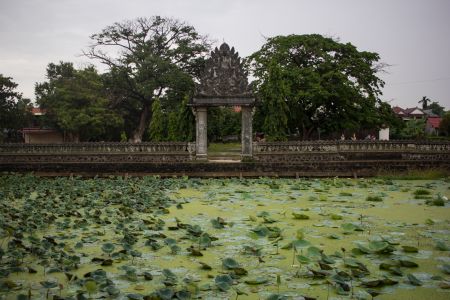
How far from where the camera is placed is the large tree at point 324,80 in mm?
27141

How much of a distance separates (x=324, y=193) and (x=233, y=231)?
16.1 ft

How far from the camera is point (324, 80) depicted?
27.5m

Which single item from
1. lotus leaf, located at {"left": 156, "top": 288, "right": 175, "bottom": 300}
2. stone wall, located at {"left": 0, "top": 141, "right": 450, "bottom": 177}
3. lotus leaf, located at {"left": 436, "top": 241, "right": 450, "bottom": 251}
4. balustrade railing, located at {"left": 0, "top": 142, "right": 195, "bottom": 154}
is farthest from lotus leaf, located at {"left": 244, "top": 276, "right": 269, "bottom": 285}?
balustrade railing, located at {"left": 0, "top": 142, "right": 195, "bottom": 154}

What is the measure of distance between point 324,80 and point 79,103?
794 inches

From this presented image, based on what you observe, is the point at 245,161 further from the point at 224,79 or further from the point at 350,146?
the point at 350,146

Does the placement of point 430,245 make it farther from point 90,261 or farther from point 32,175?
point 32,175

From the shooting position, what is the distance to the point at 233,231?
239 inches

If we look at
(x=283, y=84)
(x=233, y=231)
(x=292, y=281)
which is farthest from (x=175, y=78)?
(x=292, y=281)

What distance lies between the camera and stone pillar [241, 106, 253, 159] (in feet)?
Result: 55.2

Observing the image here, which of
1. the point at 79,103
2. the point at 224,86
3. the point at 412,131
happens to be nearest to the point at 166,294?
the point at 224,86

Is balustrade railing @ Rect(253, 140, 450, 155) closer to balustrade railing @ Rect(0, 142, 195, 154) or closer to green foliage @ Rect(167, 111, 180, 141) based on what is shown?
balustrade railing @ Rect(0, 142, 195, 154)

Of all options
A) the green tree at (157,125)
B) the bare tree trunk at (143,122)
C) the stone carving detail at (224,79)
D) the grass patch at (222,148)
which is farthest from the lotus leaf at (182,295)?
the bare tree trunk at (143,122)

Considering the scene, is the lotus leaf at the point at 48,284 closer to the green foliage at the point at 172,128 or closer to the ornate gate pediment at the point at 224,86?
the ornate gate pediment at the point at 224,86

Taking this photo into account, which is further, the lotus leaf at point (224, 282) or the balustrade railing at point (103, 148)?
the balustrade railing at point (103, 148)
